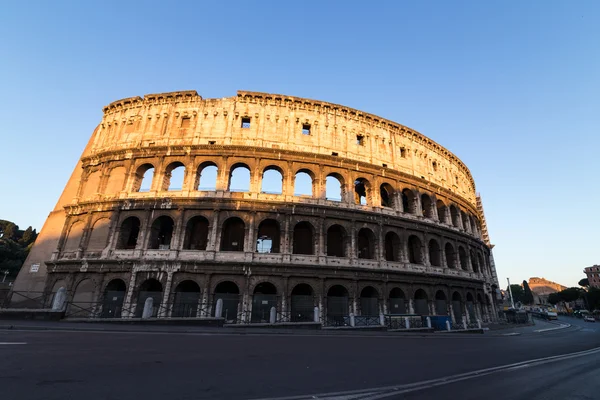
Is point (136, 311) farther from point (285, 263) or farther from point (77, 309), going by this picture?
point (285, 263)

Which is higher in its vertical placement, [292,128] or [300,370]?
[292,128]

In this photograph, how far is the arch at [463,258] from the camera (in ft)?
95.1

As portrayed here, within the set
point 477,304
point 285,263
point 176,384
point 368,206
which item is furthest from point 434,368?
point 477,304

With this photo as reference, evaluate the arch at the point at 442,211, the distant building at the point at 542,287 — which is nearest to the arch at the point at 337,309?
the arch at the point at 442,211

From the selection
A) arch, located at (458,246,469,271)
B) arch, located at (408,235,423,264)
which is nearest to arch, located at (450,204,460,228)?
arch, located at (458,246,469,271)

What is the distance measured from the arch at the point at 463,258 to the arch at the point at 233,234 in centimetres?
2235

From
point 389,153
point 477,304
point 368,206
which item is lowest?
point 477,304

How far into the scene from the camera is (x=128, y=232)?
22203mm

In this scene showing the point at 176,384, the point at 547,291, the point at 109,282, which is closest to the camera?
the point at 176,384

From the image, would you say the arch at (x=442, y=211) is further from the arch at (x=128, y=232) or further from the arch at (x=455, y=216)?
the arch at (x=128, y=232)

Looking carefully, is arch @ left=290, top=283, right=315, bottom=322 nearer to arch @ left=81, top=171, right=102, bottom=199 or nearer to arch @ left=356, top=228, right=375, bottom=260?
arch @ left=356, top=228, right=375, bottom=260

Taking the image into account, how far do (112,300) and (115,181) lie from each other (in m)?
9.90

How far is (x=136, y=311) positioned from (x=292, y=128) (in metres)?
18.6

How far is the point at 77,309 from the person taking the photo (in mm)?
19578
